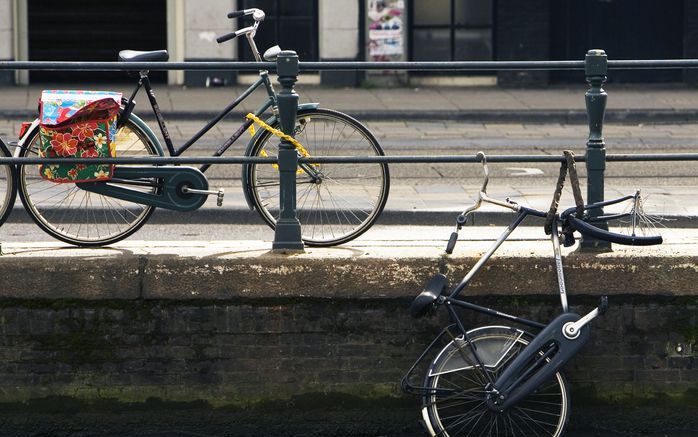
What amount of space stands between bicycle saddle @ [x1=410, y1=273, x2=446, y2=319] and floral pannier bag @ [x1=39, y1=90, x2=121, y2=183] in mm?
1674

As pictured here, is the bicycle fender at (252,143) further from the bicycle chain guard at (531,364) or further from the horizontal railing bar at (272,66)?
the bicycle chain guard at (531,364)

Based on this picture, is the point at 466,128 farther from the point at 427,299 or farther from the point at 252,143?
the point at 427,299

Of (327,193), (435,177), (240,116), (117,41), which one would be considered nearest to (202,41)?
(117,41)

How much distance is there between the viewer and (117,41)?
2259 cm

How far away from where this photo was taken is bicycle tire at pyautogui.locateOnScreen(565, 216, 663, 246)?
6172 millimetres

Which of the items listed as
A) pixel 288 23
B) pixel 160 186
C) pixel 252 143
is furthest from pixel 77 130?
pixel 288 23

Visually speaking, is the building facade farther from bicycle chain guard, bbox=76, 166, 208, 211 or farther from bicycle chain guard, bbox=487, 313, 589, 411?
bicycle chain guard, bbox=487, 313, 589, 411

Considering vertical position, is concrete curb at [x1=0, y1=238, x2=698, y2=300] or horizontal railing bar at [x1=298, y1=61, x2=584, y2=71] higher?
horizontal railing bar at [x1=298, y1=61, x2=584, y2=71]

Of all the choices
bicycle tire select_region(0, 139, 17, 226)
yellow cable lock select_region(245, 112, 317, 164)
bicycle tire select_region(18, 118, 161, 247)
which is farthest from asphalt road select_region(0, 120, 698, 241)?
yellow cable lock select_region(245, 112, 317, 164)

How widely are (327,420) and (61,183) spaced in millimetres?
1702

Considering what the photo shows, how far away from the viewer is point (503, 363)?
6.04 metres

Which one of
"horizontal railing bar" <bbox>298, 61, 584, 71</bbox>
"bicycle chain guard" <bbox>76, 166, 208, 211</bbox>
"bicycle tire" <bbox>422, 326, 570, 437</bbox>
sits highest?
"horizontal railing bar" <bbox>298, 61, 584, 71</bbox>

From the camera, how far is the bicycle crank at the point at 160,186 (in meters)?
6.71

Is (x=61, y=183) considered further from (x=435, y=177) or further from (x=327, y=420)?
(x=435, y=177)
